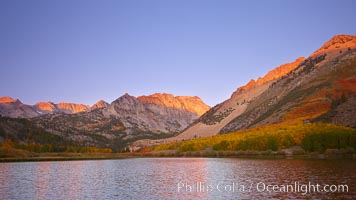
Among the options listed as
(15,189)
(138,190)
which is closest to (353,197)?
(138,190)

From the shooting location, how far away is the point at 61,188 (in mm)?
76000

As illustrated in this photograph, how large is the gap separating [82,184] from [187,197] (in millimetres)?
30825

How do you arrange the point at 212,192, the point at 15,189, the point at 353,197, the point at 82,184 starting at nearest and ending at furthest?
1. the point at 353,197
2. the point at 212,192
3. the point at 15,189
4. the point at 82,184

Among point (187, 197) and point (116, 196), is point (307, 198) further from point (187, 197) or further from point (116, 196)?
point (116, 196)

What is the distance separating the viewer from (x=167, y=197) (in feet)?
201

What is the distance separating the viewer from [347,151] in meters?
199

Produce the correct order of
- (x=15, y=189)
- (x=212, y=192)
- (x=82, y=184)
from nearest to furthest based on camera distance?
(x=212, y=192)
(x=15, y=189)
(x=82, y=184)

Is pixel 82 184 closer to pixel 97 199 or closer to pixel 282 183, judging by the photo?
pixel 97 199

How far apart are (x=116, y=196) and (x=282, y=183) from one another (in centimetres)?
3258

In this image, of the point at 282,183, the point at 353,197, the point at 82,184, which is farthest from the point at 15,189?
the point at 353,197

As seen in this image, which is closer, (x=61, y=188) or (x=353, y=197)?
(x=353, y=197)

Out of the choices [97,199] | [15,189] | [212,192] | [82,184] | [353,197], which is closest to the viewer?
[353,197]

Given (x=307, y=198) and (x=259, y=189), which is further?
(x=259, y=189)

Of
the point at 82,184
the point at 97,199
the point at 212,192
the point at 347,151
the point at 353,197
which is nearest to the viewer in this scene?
the point at 353,197
